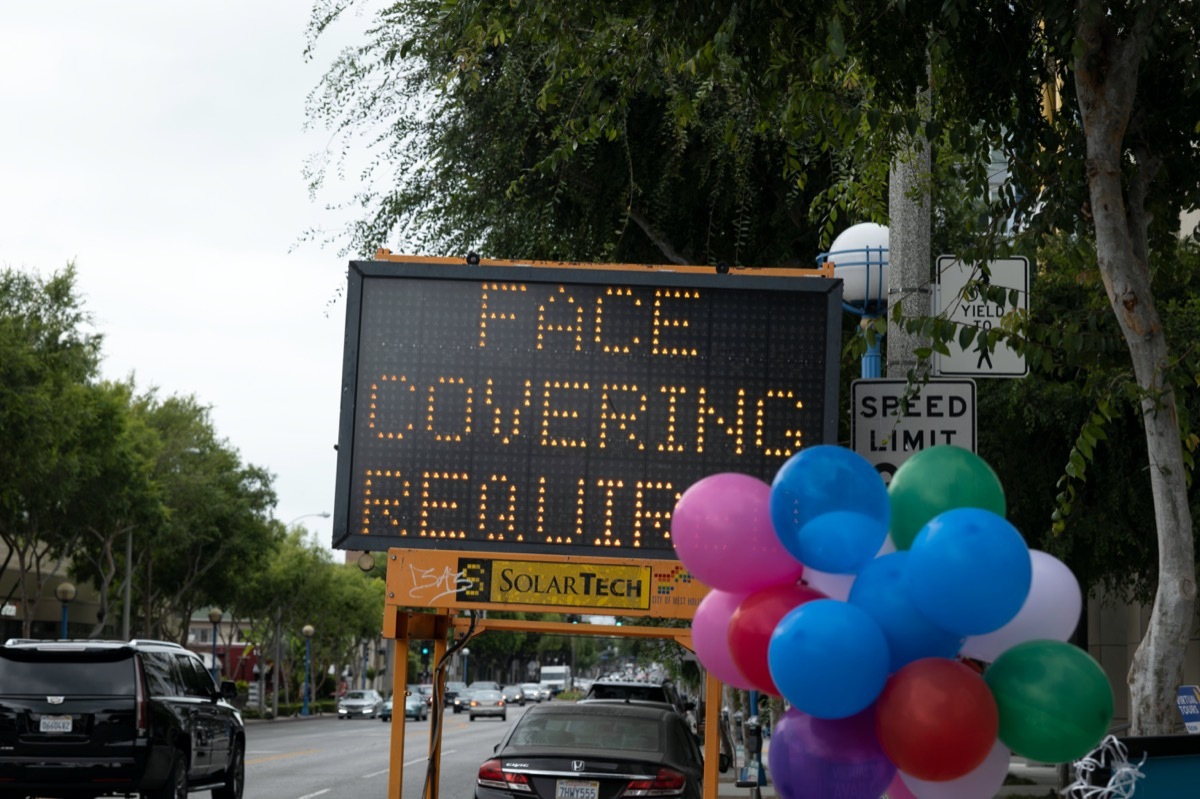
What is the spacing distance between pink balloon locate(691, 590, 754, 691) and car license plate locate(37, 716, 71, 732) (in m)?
11.4

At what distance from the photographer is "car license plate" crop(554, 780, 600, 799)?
1101 cm

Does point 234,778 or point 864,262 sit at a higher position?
point 864,262

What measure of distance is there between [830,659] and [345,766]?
946 inches

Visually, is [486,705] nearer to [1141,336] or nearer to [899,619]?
[1141,336]

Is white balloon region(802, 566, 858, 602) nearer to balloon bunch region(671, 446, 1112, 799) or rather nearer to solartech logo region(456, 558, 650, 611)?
balloon bunch region(671, 446, 1112, 799)

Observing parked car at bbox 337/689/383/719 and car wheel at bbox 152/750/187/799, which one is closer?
car wheel at bbox 152/750/187/799

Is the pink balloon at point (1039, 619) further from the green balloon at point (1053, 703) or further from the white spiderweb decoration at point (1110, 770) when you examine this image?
the white spiderweb decoration at point (1110, 770)

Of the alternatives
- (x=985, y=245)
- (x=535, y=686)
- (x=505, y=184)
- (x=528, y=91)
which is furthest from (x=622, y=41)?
(x=535, y=686)

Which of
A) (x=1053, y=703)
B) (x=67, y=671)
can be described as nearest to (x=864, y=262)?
(x=1053, y=703)

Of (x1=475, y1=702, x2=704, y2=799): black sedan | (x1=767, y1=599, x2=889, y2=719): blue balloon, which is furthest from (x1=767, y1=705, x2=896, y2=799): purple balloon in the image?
(x1=475, y1=702, x2=704, y2=799): black sedan

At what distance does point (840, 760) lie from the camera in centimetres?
466

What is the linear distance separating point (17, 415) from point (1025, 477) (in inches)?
782

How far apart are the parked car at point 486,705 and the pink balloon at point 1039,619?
58.6 metres

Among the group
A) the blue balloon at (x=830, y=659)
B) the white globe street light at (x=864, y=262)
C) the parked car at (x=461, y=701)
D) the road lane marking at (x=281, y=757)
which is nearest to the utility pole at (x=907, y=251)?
the white globe street light at (x=864, y=262)
